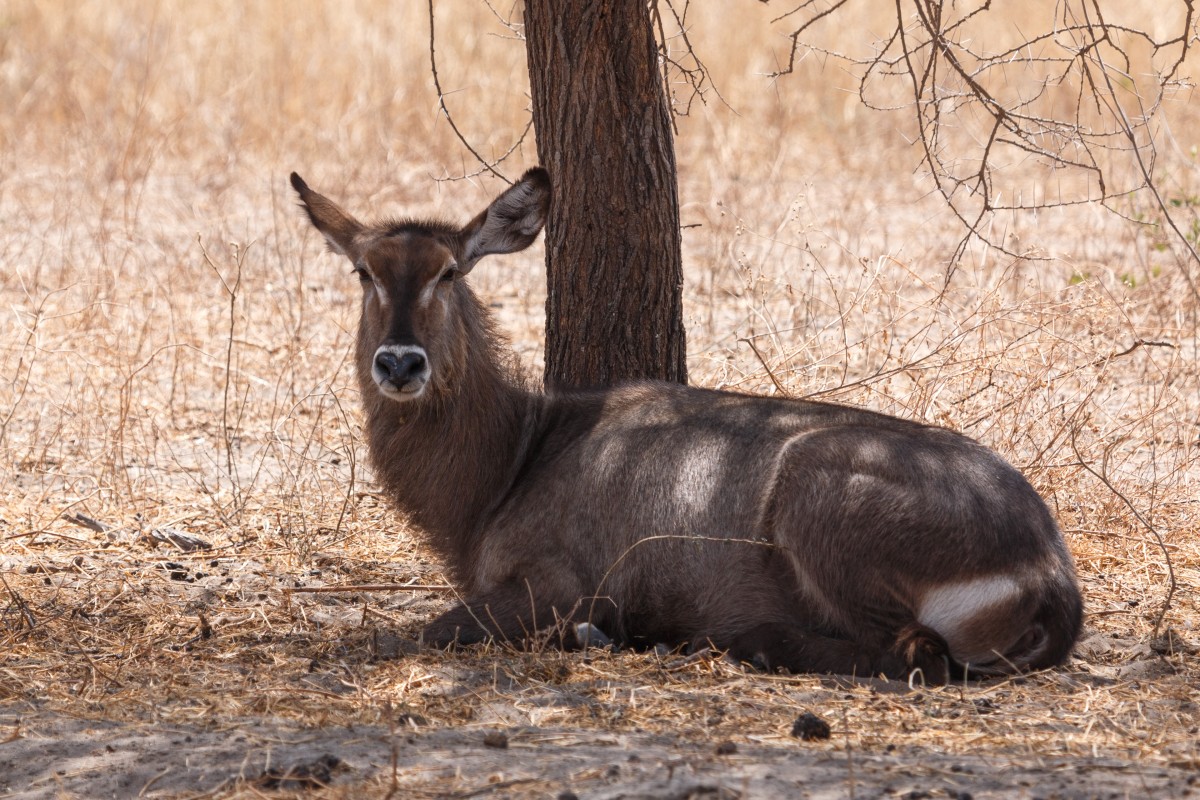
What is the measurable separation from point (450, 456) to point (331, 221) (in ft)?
3.52

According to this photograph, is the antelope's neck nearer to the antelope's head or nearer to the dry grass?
the antelope's head

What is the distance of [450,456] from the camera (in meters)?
5.73

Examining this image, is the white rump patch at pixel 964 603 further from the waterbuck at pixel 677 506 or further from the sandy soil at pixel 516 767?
the sandy soil at pixel 516 767

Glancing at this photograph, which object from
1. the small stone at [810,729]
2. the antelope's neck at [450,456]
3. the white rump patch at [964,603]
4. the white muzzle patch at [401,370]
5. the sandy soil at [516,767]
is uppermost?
the white muzzle patch at [401,370]

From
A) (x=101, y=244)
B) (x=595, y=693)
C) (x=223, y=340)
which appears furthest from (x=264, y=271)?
(x=595, y=693)

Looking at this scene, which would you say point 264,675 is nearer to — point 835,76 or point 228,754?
point 228,754

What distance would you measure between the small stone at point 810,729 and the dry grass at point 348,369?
0.31ft

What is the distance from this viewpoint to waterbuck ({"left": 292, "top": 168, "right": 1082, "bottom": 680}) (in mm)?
4895

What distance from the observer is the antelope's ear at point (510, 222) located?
565 centimetres

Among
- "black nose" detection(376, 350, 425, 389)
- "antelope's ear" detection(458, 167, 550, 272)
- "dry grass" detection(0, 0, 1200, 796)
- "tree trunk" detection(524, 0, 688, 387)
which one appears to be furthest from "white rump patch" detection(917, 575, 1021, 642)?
"antelope's ear" detection(458, 167, 550, 272)

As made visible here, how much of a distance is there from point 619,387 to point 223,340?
443 cm

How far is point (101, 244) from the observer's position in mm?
10555

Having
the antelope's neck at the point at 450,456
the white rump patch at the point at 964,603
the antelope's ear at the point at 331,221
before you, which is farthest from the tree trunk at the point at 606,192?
the white rump patch at the point at 964,603

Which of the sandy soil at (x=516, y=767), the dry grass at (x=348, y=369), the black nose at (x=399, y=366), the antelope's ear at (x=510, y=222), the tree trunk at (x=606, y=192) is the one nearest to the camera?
the sandy soil at (x=516, y=767)
